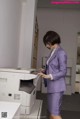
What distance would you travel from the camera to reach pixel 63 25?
250 inches

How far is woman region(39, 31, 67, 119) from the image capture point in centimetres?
206

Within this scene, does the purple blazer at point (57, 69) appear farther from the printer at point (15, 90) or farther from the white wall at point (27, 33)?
the white wall at point (27, 33)

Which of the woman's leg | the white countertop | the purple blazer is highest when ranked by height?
the purple blazer

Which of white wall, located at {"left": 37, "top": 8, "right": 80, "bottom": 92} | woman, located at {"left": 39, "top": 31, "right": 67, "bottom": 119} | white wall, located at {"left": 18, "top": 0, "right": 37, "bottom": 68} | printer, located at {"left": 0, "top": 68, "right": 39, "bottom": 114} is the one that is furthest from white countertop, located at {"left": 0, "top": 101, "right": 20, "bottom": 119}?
white wall, located at {"left": 37, "top": 8, "right": 80, "bottom": 92}

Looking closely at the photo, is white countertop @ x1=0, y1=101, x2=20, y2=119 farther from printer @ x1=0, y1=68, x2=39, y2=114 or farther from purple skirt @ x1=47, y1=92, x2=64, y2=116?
purple skirt @ x1=47, y1=92, x2=64, y2=116

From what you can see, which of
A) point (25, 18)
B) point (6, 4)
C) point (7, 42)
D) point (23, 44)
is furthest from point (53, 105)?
point (25, 18)

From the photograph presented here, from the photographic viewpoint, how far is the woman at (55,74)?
6.75 ft

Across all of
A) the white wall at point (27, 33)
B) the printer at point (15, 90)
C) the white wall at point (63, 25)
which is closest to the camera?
the printer at point (15, 90)

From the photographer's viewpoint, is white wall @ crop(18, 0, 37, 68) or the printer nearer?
the printer

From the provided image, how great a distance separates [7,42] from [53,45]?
86 centimetres

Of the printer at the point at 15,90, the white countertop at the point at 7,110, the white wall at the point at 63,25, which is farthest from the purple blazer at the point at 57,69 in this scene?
the white wall at the point at 63,25

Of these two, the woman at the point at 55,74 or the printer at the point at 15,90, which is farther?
the woman at the point at 55,74

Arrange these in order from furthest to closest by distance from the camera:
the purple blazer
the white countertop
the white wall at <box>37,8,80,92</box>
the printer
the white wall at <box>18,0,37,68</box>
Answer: the white wall at <box>37,8,80,92</box> < the white wall at <box>18,0,37,68</box> < the purple blazer < the printer < the white countertop

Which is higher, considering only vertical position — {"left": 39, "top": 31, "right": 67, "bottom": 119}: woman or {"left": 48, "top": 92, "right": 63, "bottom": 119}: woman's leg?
{"left": 39, "top": 31, "right": 67, "bottom": 119}: woman
